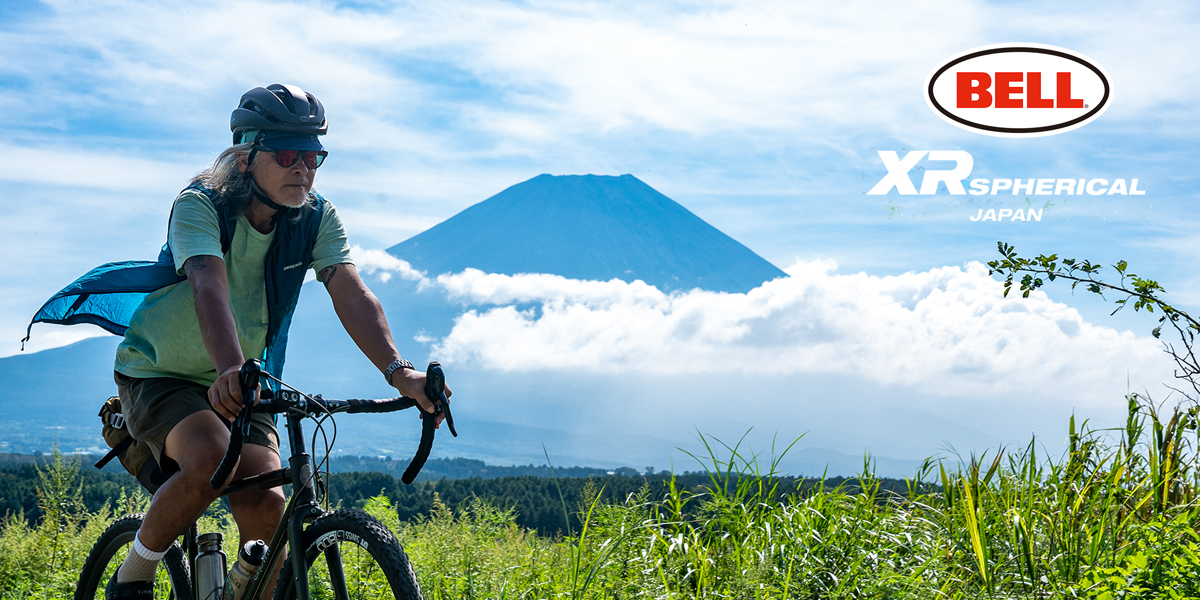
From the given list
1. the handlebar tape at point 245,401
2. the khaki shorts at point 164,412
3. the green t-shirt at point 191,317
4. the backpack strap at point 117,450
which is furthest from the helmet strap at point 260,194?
the backpack strap at point 117,450

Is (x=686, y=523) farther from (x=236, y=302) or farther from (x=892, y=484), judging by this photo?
(x=236, y=302)

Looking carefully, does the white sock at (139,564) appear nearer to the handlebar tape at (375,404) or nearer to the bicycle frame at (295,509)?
the bicycle frame at (295,509)

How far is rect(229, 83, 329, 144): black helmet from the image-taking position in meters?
2.96

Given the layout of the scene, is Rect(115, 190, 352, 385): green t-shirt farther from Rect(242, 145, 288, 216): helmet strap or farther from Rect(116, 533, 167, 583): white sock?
Rect(116, 533, 167, 583): white sock

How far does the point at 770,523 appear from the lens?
4.09 metres

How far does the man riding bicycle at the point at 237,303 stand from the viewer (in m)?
2.79

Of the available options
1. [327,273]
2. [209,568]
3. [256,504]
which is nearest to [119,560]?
[209,568]

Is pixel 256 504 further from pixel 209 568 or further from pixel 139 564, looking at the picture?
pixel 139 564

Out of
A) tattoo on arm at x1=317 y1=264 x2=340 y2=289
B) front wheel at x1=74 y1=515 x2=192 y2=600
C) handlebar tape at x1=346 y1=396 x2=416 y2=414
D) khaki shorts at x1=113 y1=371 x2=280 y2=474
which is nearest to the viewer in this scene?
handlebar tape at x1=346 y1=396 x2=416 y2=414

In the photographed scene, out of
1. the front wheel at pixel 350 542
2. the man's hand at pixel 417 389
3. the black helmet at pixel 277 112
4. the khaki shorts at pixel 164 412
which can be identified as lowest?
the front wheel at pixel 350 542

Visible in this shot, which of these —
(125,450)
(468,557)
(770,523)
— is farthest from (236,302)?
(770,523)

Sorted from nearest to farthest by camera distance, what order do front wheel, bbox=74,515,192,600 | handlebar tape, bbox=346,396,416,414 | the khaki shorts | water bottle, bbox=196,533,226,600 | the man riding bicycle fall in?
handlebar tape, bbox=346,396,416,414 → the man riding bicycle → the khaki shorts → water bottle, bbox=196,533,226,600 → front wheel, bbox=74,515,192,600

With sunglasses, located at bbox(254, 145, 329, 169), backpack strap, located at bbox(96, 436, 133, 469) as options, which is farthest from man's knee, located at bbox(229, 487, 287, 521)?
sunglasses, located at bbox(254, 145, 329, 169)

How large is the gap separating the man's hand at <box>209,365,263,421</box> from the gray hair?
0.94 meters
